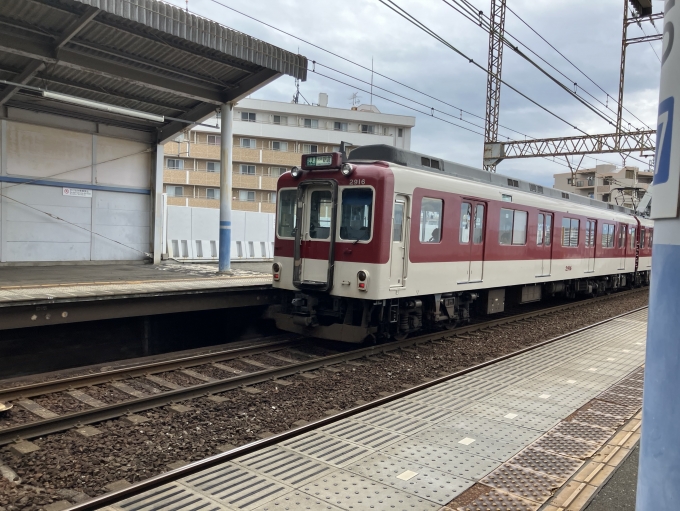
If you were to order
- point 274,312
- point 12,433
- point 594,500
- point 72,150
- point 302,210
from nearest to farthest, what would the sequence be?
point 594,500 < point 12,433 < point 302,210 < point 274,312 < point 72,150

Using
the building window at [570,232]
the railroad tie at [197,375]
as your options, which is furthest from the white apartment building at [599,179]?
the railroad tie at [197,375]

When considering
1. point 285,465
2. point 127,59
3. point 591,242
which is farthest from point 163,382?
point 591,242

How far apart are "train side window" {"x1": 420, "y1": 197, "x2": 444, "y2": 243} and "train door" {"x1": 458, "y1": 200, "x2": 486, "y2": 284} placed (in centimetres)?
82

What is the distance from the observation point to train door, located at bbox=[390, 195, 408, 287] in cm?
894

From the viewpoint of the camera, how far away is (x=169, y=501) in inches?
149

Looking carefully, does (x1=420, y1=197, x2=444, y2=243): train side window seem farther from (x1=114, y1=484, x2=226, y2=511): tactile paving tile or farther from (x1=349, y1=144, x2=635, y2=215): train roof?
(x1=114, y1=484, x2=226, y2=511): tactile paving tile

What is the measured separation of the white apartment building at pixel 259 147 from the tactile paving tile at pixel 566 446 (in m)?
45.0

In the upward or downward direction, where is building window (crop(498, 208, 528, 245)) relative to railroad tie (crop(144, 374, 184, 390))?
upward

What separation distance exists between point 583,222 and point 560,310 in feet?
9.55

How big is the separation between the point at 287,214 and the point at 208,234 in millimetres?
10605

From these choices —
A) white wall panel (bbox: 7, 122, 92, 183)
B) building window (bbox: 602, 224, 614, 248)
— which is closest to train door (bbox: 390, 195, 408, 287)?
white wall panel (bbox: 7, 122, 92, 183)

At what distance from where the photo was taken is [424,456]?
4.63 m

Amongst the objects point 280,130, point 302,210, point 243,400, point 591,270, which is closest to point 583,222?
point 591,270

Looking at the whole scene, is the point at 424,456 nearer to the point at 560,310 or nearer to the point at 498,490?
the point at 498,490
